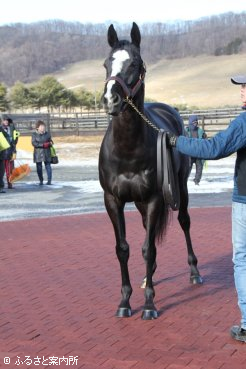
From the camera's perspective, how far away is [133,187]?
5.83 metres

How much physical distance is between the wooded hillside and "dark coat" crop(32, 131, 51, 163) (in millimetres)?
130860

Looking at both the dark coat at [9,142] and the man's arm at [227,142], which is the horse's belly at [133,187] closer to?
the man's arm at [227,142]

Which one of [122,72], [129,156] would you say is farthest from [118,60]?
[129,156]

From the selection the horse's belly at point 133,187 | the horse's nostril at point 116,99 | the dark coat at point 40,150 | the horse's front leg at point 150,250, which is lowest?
the dark coat at point 40,150

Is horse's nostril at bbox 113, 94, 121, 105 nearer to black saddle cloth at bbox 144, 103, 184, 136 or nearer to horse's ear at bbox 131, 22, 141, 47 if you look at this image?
horse's ear at bbox 131, 22, 141, 47

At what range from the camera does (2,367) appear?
15.1 ft

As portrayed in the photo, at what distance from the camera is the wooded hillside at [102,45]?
158250 mm

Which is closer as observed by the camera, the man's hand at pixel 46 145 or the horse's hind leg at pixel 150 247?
the horse's hind leg at pixel 150 247

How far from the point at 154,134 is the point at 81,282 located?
83.2 inches

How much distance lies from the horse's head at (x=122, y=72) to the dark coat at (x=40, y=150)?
1186 cm

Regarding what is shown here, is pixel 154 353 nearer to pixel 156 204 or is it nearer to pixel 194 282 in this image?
pixel 156 204

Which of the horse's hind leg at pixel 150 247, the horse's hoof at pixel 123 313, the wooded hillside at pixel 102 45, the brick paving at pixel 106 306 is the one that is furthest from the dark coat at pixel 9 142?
the wooded hillside at pixel 102 45

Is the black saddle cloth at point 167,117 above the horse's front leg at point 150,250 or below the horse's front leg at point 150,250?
above

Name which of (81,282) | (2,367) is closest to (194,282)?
(81,282)
